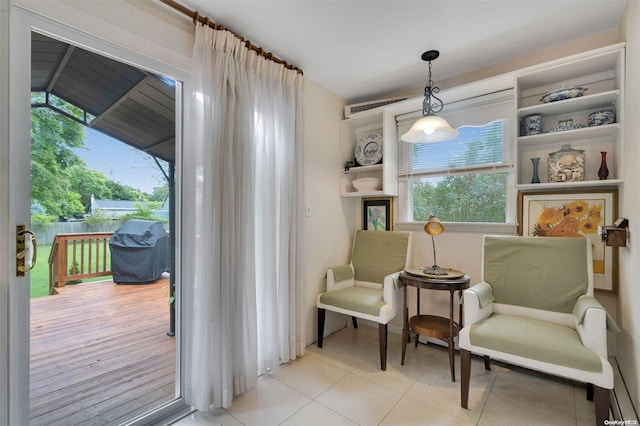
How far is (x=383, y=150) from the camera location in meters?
2.67

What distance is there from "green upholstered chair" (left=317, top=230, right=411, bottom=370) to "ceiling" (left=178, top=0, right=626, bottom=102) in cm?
157

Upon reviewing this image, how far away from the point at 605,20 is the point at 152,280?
11.0 ft

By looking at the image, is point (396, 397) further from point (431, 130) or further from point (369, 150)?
point (369, 150)

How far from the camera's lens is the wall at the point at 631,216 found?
1.37m

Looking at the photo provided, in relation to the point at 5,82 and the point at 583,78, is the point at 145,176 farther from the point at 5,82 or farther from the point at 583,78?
the point at 583,78

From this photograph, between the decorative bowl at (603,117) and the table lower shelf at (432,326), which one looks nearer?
the decorative bowl at (603,117)

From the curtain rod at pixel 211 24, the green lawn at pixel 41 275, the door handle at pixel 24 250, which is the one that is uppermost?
the curtain rod at pixel 211 24

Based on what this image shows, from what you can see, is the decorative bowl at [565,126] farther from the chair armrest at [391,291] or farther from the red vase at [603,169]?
the chair armrest at [391,291]

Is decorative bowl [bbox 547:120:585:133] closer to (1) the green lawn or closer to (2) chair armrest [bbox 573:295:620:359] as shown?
(2) chair armrest [bbox 573:295:620:359]

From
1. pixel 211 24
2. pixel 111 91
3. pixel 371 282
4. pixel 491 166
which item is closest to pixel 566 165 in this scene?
pixel 491 166

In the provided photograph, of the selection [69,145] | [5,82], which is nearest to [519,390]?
[69,145]

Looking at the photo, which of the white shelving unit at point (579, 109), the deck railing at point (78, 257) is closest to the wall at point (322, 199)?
the deck railing at point (78, 257)

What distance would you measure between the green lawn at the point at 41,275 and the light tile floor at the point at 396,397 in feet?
3.41

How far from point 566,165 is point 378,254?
1585mm
